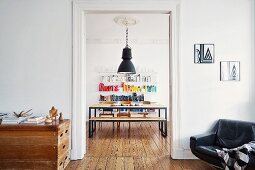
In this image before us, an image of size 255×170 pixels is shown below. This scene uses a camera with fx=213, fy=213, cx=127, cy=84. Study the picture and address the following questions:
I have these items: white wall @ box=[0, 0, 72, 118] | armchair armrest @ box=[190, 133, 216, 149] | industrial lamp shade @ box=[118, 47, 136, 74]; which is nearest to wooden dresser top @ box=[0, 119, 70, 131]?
white wall @ box=[0, 0, 72, 118]

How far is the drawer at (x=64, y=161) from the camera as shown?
319 cm

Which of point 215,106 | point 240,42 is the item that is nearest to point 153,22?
point 240,42

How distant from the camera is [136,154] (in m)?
4.11

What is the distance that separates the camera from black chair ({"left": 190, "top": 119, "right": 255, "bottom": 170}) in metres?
3.14

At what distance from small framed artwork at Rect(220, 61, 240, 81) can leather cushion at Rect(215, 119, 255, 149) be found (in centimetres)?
79

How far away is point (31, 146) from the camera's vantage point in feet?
10.0

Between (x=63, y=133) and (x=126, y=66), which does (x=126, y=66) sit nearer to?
(x=126, y=66)

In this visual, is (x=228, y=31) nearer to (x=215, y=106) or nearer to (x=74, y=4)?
(x=215, y=106)

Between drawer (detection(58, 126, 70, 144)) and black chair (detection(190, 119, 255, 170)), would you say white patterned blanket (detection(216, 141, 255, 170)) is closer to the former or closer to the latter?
black chair (detection(190, 119, 255, 170))

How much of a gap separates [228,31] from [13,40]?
3.86 m

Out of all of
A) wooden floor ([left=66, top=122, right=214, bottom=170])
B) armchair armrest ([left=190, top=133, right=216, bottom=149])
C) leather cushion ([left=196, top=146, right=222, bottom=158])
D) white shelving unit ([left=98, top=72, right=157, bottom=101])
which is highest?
white shelving unit ([left=98, top=72, right=157, bottom=101])

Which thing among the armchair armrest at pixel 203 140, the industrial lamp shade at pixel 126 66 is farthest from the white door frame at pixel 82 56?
the industrial lamp shade at pixel 126 66

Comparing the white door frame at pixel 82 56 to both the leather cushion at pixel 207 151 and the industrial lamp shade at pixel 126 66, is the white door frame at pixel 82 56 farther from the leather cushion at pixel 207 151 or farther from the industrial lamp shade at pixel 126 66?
the industrial lamp shade at pixel 126 66

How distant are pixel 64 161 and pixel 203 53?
301cm
